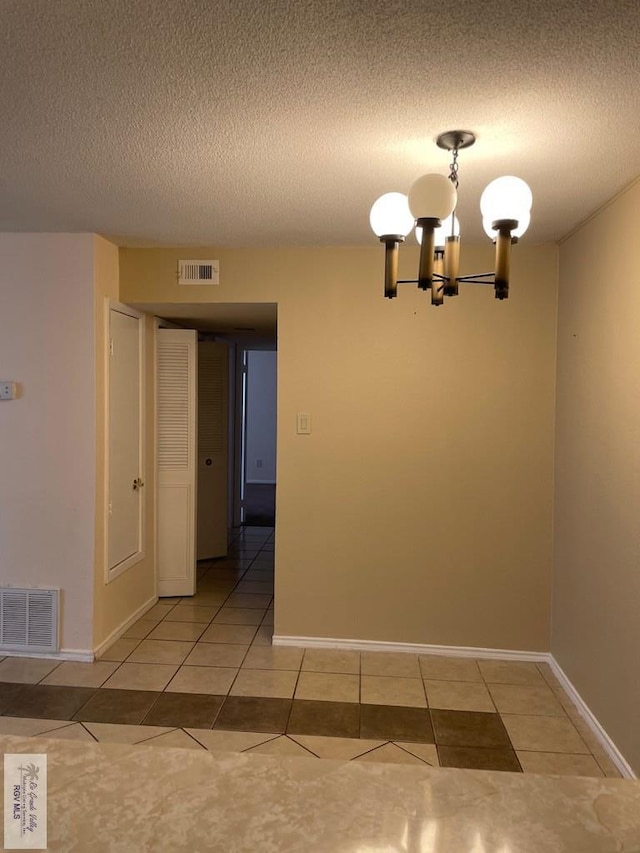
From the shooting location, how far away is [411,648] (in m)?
3.78

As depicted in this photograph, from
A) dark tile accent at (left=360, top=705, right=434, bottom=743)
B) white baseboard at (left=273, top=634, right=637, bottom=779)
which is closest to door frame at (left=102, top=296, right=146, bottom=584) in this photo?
white baseboard at (left=273, top=634, right=637, bottom=779)

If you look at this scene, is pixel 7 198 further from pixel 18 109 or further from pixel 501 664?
pixel 501 664

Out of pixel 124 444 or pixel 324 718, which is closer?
pixel 324 718

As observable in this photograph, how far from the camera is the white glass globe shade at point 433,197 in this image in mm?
1878

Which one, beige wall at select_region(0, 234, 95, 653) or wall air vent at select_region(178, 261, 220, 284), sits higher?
wall air vent at select_region(178, 261, 220, 284)

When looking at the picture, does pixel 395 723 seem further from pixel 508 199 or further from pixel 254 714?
pixel 508 199

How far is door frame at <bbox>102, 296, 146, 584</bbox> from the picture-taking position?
371 cm

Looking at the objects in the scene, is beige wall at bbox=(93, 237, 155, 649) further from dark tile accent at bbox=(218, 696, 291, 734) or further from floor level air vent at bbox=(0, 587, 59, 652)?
dark tile accent at bbox=(218, 696, 291, 734)

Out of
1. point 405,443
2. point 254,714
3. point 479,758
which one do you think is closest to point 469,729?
point 479,758

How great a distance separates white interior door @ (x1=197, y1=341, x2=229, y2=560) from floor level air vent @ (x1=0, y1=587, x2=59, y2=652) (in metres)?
2.05

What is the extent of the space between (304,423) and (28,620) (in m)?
1.99

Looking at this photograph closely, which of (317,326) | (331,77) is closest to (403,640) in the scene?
(317,326)

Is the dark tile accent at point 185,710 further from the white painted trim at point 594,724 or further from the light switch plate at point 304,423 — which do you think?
the white painted trim at point 594,724

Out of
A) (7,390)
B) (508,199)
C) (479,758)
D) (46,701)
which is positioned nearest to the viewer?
(508,199)
